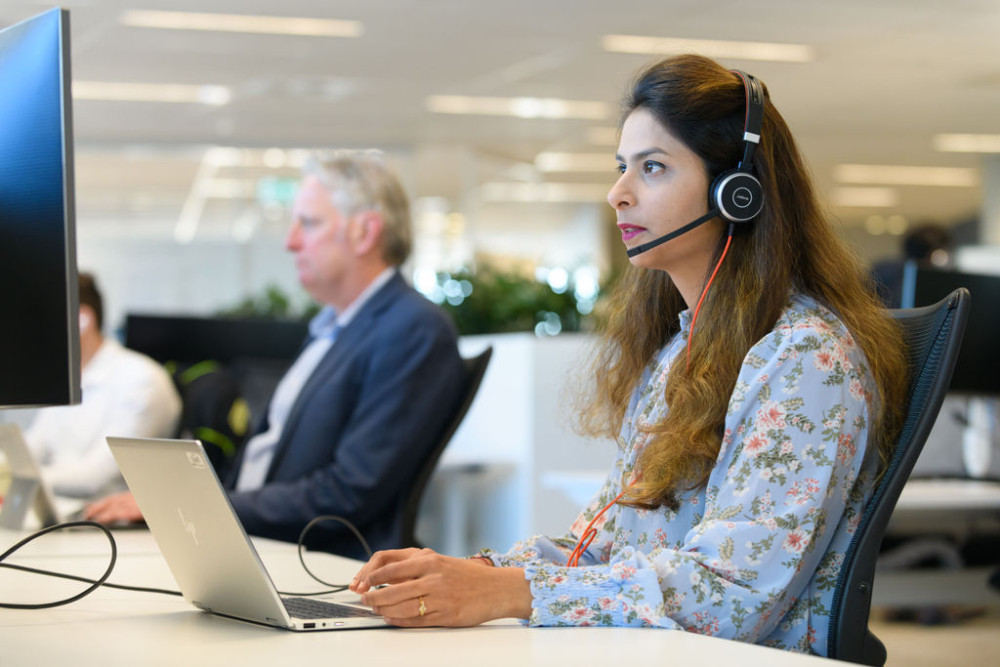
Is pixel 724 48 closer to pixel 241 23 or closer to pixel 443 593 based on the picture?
pixel 241 23

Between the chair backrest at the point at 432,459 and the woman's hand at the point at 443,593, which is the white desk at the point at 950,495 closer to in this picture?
the chair backrest at the point at 432,459

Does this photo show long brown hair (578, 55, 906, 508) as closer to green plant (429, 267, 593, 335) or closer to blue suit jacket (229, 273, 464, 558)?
blue suit jacket (229, 273, 464, 558)

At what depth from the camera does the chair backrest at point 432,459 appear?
7.07 ft

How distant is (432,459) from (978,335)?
5.08ft

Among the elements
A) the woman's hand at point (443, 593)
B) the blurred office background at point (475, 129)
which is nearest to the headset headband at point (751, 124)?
the blurred office background at point (475, 129)

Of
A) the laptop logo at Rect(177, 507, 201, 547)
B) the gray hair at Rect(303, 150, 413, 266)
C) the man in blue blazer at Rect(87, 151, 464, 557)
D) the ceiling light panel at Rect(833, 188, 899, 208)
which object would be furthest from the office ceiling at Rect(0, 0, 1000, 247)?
the laptop logo at Rect(177, 507, 201, 547)

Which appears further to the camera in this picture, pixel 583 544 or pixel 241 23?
pixel 241 23

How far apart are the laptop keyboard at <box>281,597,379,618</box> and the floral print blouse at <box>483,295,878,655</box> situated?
18 centimetres

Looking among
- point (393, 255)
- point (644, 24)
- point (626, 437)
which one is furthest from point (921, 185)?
point (626, 437)

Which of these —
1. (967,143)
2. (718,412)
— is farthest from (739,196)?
(967,143)

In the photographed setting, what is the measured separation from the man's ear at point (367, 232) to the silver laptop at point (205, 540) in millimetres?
1519

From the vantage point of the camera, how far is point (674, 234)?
1.30 m

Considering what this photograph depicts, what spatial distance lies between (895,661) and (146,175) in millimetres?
8326

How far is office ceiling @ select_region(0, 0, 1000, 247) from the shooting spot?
610cm
